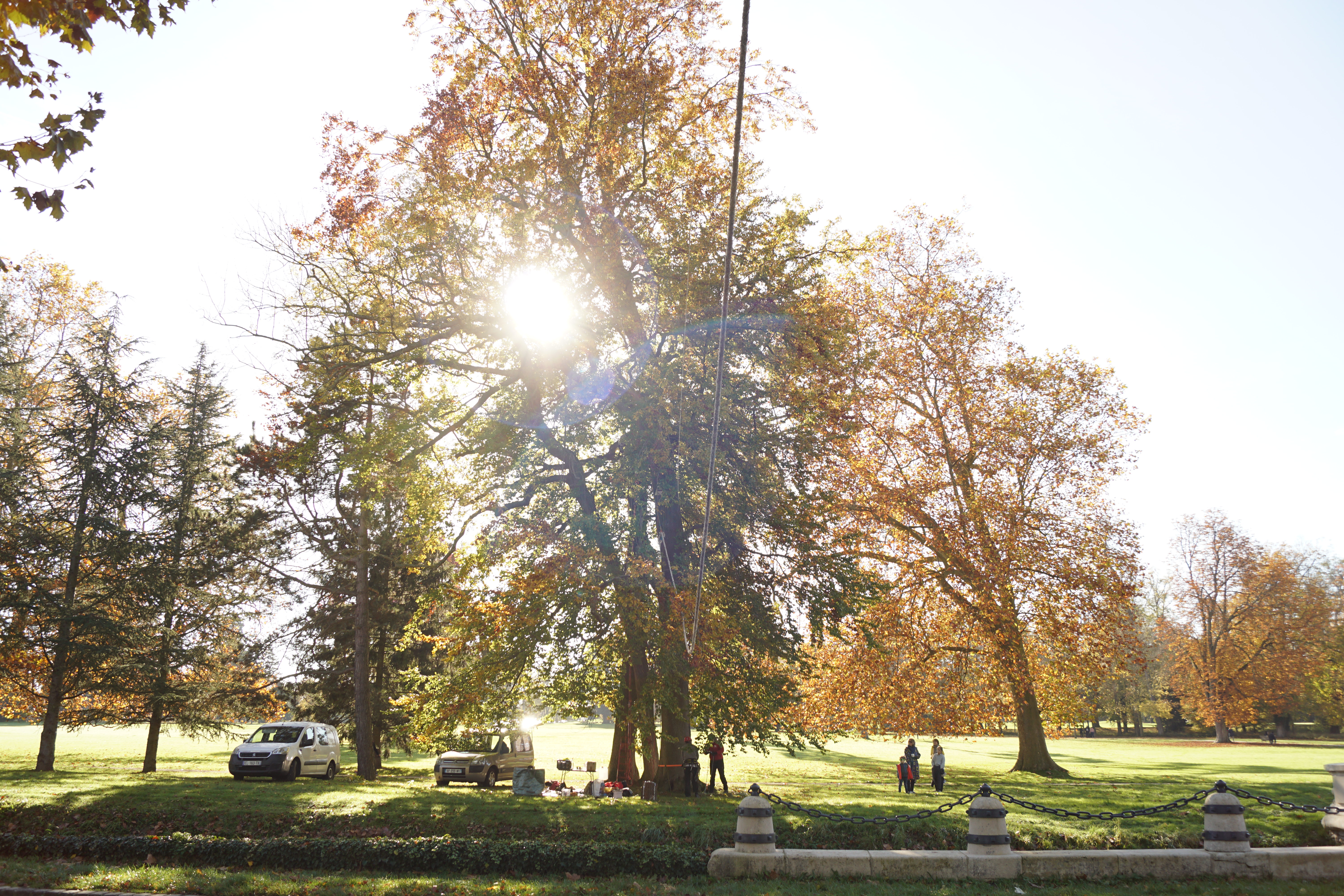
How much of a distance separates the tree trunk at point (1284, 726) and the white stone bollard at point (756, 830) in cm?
7321

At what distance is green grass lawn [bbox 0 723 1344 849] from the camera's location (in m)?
12.4

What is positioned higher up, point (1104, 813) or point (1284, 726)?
point (1104, 813)

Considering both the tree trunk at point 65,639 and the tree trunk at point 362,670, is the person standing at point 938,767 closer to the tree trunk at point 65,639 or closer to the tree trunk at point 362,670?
the tree trunk at point 362,670

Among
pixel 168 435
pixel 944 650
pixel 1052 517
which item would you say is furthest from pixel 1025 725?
pixel 168 435

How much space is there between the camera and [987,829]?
1095 centimetres

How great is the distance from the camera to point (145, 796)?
15.4m

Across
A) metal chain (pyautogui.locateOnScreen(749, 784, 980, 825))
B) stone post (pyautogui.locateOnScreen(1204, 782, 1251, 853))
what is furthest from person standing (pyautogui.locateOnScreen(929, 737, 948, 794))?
stone post (pyautogui.locateOnScreen(1204, 782, 1251, 853))

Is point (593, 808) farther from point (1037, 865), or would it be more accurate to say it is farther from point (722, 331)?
point (722, 331)

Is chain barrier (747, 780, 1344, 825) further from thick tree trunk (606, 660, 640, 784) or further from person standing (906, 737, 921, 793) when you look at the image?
person standing (906, 737, 921, 793)

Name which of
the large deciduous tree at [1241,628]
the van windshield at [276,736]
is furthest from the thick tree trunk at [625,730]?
the large deciduous tree at [1241,628]

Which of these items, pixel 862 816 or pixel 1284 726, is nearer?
pixel 862 816

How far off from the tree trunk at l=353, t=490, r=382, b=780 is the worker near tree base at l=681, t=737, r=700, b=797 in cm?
1454

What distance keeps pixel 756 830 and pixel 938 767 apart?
49.7 feet

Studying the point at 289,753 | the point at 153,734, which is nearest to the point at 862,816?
the point at 289,753
